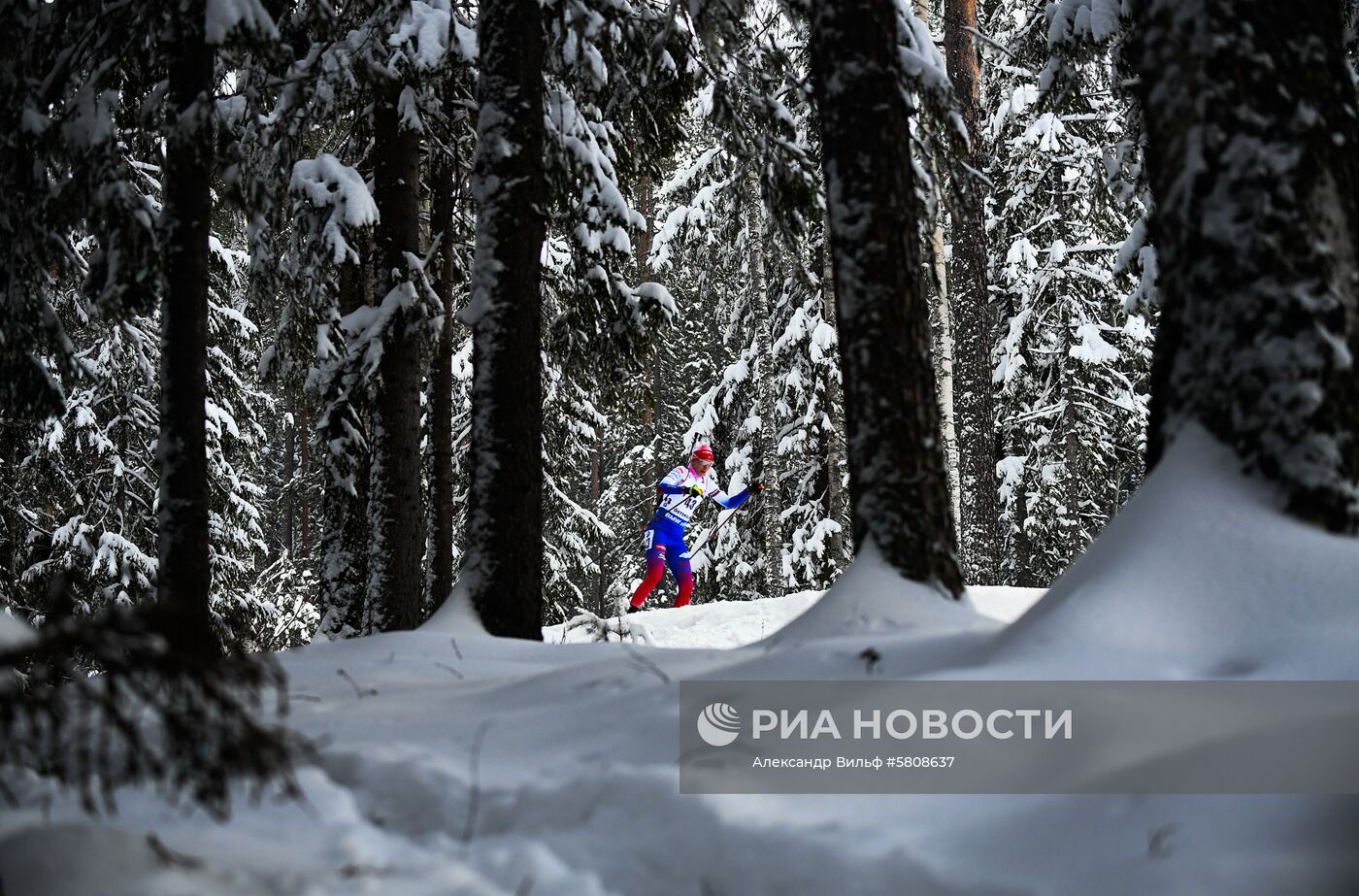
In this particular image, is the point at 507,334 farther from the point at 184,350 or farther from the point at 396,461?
the point at 396,461

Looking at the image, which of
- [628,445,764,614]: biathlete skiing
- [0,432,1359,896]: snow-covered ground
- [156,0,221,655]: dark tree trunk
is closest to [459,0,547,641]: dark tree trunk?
[156,0,221,655]: dark tree trunk

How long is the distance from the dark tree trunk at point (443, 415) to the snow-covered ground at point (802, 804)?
588 cm

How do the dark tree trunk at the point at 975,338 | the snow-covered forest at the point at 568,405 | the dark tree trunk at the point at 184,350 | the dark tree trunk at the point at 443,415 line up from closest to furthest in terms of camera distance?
1. the snow-covered forest at the point at 568,405
2. the dark tree trunk at the point at 184,350
3. the dark tree trunk at the point at 443,415
4. the dark tree trunk at the point at 975,338

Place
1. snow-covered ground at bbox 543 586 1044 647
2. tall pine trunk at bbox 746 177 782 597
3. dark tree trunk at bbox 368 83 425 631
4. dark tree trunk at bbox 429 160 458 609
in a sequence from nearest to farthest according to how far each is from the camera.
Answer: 1. dark tree trunk at bbox 368 83 425 631
2. dark tree trunk at bbox 429 160 458 609
3. snow-covered ground at bbox 543 586 1044 647
4. tall pine trunk at bbox 746 177 782 597

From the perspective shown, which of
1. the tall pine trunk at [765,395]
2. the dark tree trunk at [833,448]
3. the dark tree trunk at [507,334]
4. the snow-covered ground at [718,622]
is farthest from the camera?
the tall pine trunk at [765,395]

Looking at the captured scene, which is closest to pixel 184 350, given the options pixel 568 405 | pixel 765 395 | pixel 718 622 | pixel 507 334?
pixel 507 334

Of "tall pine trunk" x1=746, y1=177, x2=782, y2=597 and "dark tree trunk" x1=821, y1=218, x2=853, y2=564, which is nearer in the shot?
"dark tree trunk" x1=821, y1=218, x2=853, y2=564

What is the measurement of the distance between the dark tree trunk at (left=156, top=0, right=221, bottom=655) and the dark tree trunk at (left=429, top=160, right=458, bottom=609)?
3.33m

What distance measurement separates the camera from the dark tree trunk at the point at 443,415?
975cm

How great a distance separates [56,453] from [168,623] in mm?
13044

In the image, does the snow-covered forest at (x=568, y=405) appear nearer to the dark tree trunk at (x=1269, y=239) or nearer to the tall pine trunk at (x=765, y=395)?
the dark tree trunk at (x=1269, y=239)

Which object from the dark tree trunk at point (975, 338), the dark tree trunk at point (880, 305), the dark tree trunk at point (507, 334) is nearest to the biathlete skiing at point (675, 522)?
the dark tree trunk at point (975, 338)

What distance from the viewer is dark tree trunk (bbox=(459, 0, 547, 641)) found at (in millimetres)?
6059

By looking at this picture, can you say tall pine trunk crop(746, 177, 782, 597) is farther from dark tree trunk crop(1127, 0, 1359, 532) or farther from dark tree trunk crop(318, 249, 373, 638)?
dark tree trunk crop(1127, 0, 1359, 532)
